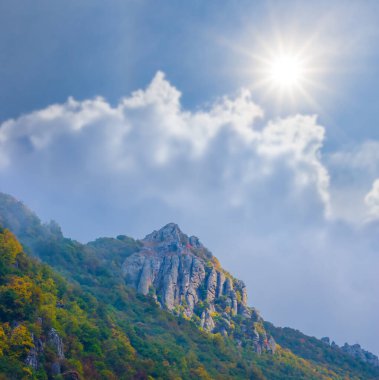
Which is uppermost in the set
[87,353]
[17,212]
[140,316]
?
[17,212]

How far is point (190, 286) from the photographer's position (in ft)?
402

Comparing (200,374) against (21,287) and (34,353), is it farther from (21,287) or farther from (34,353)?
(21,287)

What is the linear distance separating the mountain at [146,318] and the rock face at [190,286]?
0.27 meters

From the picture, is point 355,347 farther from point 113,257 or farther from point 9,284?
point 9,284

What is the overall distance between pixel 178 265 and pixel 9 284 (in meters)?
66.0

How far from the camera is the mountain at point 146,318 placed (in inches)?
2387

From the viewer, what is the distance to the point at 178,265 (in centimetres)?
12400

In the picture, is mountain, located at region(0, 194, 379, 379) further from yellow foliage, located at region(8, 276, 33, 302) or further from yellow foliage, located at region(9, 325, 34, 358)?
yellow foliage, located at region(8, 276, 33, 302)

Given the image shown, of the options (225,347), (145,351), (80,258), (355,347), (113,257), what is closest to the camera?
(145,351)

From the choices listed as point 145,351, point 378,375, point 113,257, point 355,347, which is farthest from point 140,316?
point 355,347

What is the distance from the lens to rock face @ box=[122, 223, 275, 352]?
4621 inches

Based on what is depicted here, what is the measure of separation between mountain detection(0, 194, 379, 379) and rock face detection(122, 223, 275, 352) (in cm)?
27

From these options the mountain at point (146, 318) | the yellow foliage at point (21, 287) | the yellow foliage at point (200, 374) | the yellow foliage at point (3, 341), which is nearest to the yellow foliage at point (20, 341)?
the mountain at point (146, 318)

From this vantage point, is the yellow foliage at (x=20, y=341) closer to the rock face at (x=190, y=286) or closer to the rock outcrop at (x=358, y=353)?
the rock face at (x=190, y=286)
